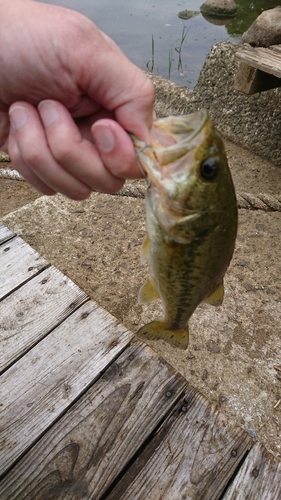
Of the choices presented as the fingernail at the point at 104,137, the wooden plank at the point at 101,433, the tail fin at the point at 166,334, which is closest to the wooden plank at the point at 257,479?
the wooden plank at the point at 101,433

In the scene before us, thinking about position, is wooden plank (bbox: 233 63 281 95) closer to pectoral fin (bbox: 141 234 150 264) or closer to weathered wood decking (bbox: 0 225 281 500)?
weathered wood decking (bbox: 0 225 281 500)

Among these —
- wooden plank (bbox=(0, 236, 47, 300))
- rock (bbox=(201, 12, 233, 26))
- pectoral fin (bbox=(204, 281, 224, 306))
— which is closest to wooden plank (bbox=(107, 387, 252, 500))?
pectoral fin (bbox=(204, 281, 224, 306))

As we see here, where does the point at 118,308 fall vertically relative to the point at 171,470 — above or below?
below

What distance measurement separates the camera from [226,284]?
345 cm

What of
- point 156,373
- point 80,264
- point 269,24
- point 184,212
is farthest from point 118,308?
point 269,24

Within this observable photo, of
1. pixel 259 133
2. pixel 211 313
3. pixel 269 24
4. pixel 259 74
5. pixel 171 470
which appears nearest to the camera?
pixel 171 470

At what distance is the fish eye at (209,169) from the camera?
1.32 m

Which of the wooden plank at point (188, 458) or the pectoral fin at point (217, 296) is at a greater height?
the pectoral fin at point (217, 296)

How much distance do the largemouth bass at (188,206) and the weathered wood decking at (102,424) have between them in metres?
0.75

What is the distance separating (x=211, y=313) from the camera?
322 centimetres

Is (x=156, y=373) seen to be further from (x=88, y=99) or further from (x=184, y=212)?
(x=88, y=99)

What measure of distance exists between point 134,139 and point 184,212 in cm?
29

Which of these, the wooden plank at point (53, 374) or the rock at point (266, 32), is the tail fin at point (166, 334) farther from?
the rock at point (266, 32)

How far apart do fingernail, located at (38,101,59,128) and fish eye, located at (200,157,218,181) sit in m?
0.50
